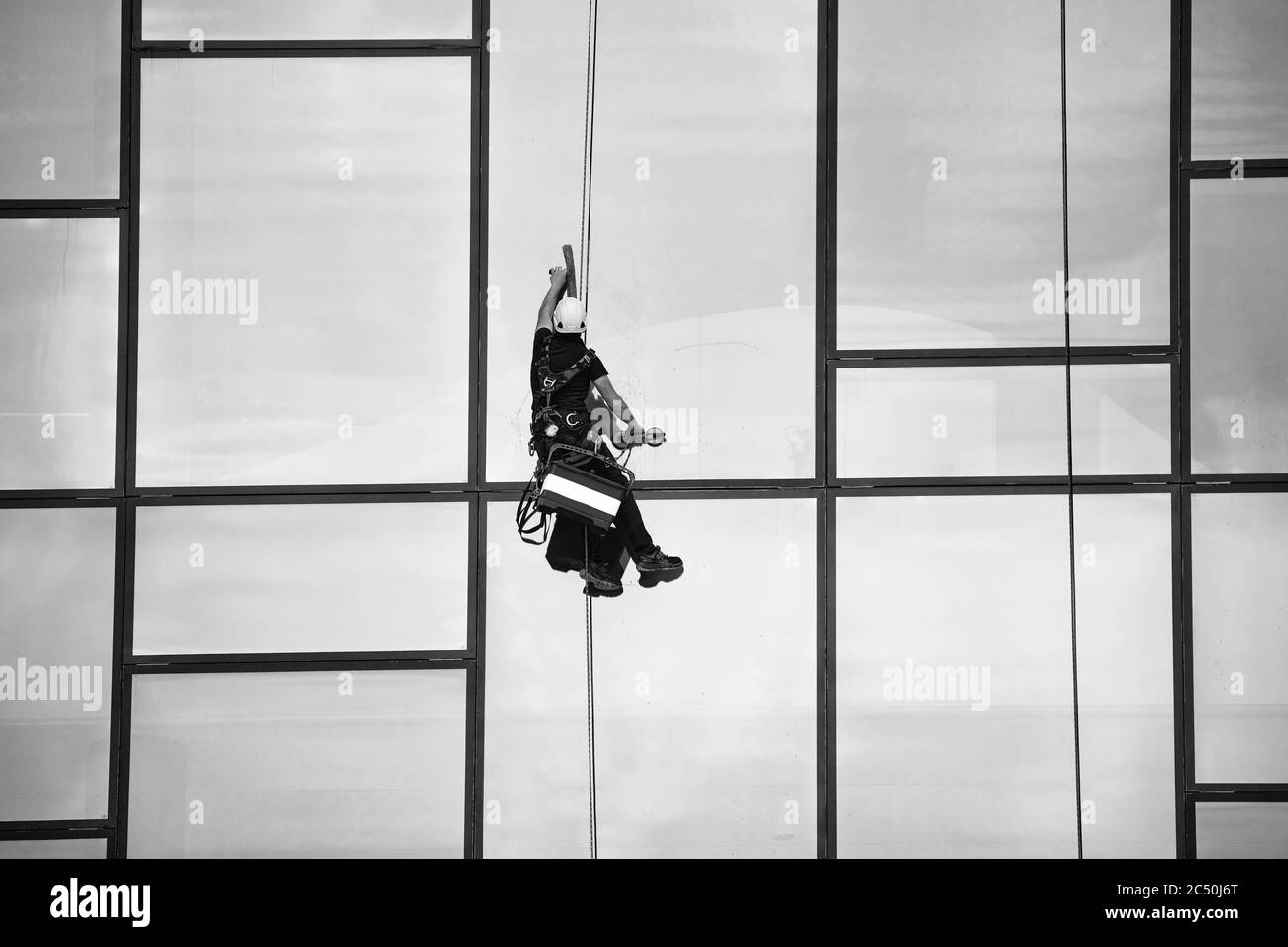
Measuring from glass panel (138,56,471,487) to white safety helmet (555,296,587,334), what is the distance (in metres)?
0.70

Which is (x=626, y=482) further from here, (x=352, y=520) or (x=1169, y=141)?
(x=1169, y=141)

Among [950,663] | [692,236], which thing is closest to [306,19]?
[692,236]

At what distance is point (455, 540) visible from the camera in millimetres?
5102

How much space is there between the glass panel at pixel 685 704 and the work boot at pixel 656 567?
0.32 metres

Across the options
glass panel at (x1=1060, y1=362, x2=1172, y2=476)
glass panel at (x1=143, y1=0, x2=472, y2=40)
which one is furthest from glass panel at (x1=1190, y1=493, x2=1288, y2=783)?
glass panel at (x1=143, y1=0, x2=472, y2=40)

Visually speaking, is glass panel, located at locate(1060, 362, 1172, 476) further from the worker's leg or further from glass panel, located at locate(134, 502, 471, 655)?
glass panel, located at locate(134, 502, 471, 655)

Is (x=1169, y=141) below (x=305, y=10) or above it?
below

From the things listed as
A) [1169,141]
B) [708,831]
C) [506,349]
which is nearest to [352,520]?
[506,349]

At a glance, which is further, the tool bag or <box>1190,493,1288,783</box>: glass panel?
<box>1190,493,1288,783</box>: glass panel

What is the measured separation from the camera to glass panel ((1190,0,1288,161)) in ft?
16.7

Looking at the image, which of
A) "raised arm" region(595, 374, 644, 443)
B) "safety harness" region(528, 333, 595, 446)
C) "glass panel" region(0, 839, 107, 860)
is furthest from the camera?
"glass panel" region(0, 839, 107, 860)

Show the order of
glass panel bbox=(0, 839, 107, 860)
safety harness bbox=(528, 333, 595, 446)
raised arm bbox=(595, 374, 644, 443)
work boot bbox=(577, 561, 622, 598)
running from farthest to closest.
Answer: glass panel bbox=(0, 839, 107, 860), work boot bbox=(577, 561, 622, 598), safety harness bbox=(528, 333, 595, 446), raised arm bbox=(595, 374, 644, 443)

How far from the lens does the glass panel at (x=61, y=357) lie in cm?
510
